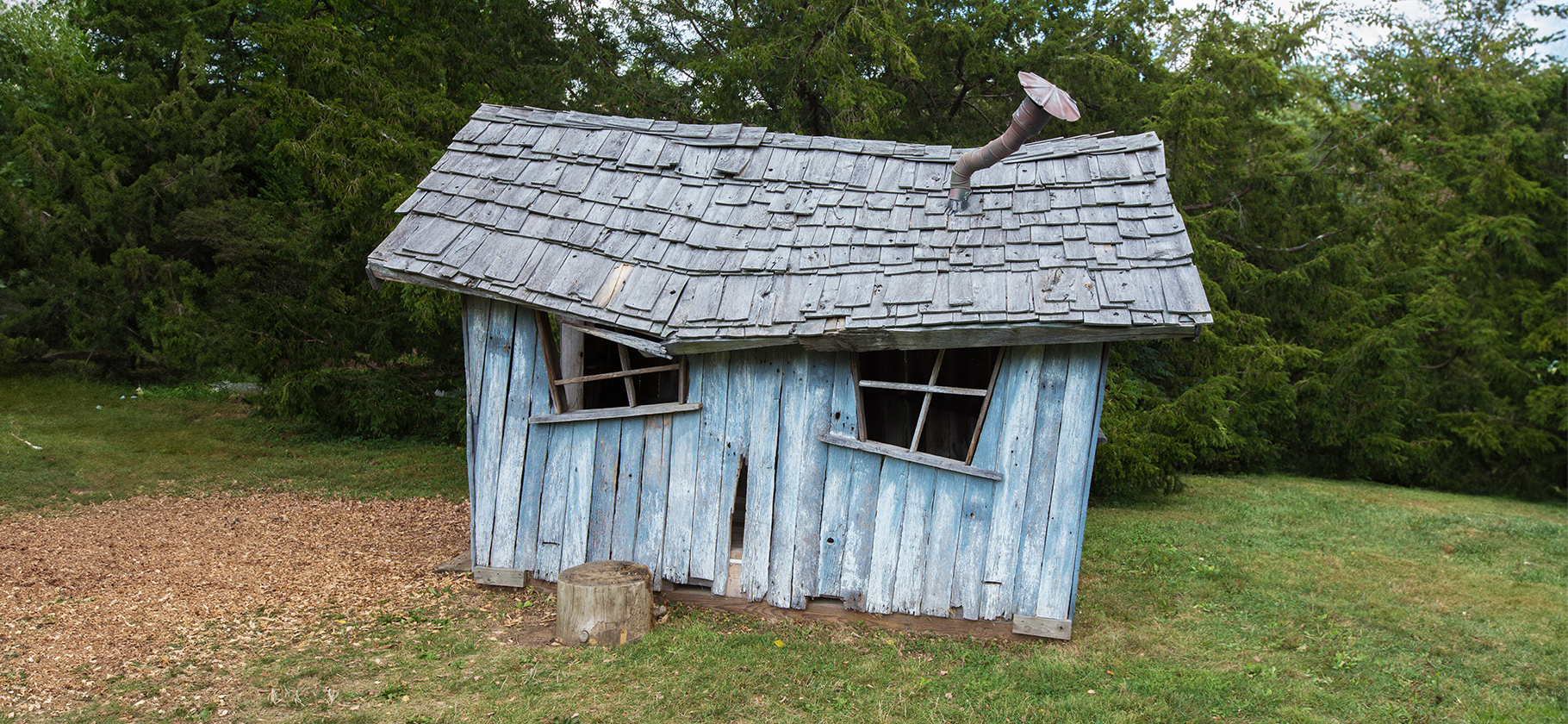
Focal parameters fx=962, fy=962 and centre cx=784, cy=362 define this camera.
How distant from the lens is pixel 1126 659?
21.2ft

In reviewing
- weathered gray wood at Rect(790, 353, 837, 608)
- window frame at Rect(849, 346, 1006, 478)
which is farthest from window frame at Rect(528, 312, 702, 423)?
window frame at Rect(849, 346, 1006, 478)

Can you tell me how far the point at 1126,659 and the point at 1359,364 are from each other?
12.2m

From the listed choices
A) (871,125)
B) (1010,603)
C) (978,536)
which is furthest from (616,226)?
(871,125)

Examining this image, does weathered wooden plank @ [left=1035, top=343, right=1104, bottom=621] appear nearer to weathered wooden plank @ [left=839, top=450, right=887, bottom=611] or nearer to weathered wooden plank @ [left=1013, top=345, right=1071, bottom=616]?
weathered wooden plank @ [left=1013, top=345, right=1071, bottom=616]

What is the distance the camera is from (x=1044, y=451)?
21.1ft

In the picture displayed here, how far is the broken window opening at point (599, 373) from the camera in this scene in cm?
723

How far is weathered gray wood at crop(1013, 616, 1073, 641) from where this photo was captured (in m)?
6.53

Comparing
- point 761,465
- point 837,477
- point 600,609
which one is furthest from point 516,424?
point 837,477

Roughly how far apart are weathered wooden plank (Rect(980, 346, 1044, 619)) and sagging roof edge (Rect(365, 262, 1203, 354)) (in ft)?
0.74

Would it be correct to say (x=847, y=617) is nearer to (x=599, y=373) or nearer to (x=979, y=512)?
(x=979, y=512)

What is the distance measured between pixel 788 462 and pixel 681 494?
83cm

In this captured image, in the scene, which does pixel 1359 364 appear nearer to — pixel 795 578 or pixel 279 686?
pixel 795 578

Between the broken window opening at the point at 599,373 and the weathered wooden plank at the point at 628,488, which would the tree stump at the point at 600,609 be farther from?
Answer: the broken window opening at the point at 599,373

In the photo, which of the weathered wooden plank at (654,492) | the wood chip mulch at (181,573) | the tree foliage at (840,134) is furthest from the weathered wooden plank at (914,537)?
the tree foliage at (840,134)
